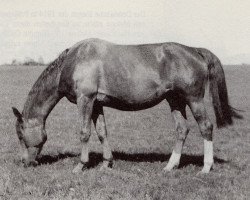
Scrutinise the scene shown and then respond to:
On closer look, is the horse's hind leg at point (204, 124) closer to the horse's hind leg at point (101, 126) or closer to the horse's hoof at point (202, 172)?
the horse's hoof at point (202, 172)

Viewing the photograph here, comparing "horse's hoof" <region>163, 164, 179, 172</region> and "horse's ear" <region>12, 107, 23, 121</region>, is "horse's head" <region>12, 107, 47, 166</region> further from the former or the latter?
"horse's hoof" <region>163, 164, 179, 172</region>

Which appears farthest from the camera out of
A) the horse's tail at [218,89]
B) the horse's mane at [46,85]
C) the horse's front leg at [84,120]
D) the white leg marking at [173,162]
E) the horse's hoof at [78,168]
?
the horse's tail at [218,89]

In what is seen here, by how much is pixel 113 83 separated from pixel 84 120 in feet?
3.50

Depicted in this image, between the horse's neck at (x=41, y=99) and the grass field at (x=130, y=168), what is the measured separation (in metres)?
1.18

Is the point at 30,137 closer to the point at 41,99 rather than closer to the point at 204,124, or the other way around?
the point at 41,99

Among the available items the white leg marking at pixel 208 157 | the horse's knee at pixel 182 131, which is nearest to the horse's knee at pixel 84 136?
the horse's knee at pixel 182 131

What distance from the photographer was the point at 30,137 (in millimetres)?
9516

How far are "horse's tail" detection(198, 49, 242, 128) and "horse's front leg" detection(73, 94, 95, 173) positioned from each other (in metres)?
3.02

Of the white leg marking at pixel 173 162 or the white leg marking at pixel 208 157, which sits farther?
the white leg marking at pixel 173 162

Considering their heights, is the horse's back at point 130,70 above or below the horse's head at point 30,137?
above

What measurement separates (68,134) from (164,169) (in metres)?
6.04

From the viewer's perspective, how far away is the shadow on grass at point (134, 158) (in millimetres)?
10219

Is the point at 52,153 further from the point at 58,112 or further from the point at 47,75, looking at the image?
the point at 58,112

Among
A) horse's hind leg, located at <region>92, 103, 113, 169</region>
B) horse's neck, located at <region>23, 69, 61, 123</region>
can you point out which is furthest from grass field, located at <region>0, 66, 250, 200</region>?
horse's neck, located at <region>23, 69, 61, 123</region>
